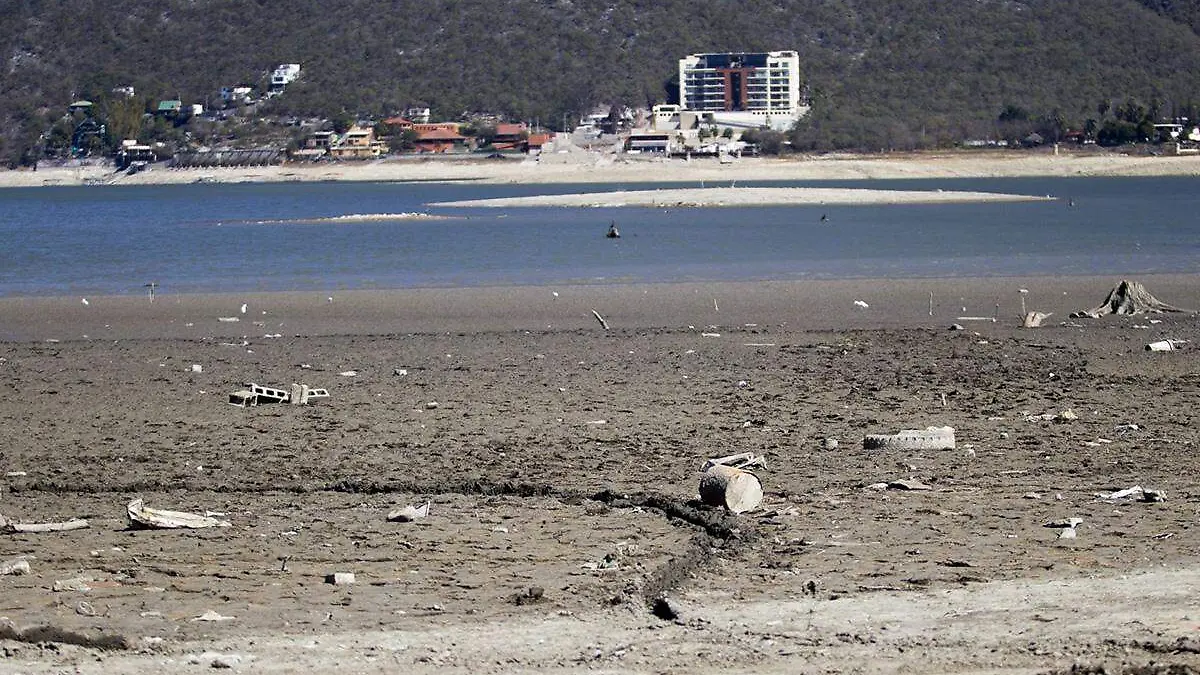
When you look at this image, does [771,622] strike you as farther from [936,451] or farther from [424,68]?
[424,68]

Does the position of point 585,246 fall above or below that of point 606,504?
below

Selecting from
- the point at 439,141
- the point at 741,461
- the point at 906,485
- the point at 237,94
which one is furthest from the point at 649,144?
the point at 906,485

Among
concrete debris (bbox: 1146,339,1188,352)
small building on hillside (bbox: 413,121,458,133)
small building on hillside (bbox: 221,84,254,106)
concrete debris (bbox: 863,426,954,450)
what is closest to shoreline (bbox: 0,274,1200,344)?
concrete debris (bbox: 1146,339,1188,352)

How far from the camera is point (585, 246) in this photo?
33.8 metres

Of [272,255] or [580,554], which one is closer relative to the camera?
[580,554]

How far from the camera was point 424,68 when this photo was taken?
16825 centimetres

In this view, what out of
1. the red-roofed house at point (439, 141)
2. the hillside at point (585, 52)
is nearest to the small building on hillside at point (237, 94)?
the hillside at point (585, 52)

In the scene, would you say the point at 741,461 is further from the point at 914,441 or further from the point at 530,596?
the point at 530,596

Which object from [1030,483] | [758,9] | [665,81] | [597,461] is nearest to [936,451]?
[1030,483]

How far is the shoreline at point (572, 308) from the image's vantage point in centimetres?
1766

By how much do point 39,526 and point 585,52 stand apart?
160 m

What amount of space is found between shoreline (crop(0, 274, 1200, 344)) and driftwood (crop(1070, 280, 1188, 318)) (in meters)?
0.36

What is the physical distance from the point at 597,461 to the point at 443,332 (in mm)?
8199

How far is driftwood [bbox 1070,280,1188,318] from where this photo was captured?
17.5 meters
